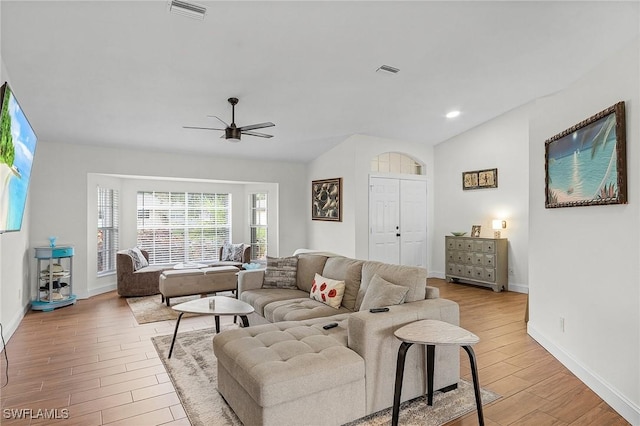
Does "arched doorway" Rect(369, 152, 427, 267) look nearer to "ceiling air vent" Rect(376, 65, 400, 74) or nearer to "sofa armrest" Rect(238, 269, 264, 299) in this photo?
"ceiling air vent" Rect(376, 65, 400, 74)

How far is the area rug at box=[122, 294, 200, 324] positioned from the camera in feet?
15.3

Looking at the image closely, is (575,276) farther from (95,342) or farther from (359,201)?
(95,342)

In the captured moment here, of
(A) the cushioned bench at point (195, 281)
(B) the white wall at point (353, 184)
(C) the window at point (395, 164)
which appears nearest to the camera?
(A) the cushioned bench at point (195, 281)

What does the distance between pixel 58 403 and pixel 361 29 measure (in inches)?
149

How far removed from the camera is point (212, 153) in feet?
21.6

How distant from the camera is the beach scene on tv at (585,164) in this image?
101 inches

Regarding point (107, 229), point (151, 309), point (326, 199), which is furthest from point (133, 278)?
point (326, 199)

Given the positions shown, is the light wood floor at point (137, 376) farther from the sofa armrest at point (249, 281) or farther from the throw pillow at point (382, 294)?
the throw pillow at point (382, 294)

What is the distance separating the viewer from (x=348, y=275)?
359 centimetres


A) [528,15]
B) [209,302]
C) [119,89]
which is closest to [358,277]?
[209,302]

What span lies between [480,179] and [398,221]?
1.70 metres

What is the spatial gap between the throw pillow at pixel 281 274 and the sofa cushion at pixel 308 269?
72 millimetres

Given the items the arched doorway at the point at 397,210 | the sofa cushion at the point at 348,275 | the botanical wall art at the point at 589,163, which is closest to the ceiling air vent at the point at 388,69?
the botanical wall art at the point at 589,163

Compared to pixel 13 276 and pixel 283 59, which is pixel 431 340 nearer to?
pixel 283 59
